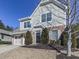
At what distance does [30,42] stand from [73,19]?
15.0 metres

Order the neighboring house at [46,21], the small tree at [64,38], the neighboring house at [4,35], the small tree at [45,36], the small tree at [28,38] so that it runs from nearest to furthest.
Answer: the small tree at [64,38]
the neighboring house at [46,21]
the small tree at [45,36]
the small tree at [28,38]
the neighboring house at [4,35]

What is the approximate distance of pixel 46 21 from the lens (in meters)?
29.0

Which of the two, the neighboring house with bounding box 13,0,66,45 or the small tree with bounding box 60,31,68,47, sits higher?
the neighboring house with bounding box 13,0,66,45

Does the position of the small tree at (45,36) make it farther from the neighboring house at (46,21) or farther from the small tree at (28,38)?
the small tree at (28,38)

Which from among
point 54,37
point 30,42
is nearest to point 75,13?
point 54,37

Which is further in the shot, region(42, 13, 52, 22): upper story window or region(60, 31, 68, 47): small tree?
region(42, 13, 52, 22): upper story window

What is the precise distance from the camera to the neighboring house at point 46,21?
87.9 ft

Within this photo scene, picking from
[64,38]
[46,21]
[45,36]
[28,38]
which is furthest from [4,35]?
[64,38]

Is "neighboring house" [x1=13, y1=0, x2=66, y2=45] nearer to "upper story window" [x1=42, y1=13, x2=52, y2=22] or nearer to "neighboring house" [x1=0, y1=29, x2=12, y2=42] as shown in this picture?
"upper story window" [x1=42, y1=13, x2=52, y2=22]

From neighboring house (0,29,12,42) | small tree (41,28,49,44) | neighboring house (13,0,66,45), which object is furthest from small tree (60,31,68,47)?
neighboring house (0,29,12,42)

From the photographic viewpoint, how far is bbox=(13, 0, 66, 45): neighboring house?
26.8m

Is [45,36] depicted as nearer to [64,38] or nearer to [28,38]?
[64,38]

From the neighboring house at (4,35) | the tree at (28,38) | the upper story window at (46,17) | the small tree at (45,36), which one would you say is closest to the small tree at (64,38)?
the small tree at (45,36)

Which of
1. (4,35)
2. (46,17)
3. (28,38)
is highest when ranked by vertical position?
(46,17)
